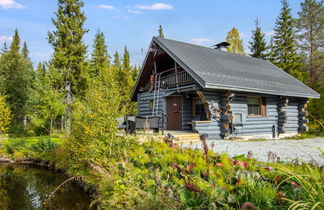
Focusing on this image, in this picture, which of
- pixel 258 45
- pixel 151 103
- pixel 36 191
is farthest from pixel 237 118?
pixel 258 45

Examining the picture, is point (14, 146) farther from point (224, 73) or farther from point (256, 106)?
point (256, 106)

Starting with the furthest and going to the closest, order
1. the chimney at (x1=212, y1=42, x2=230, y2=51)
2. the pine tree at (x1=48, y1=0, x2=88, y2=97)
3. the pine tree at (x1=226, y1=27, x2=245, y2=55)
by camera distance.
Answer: the pine tree at (x1=226, y1=27, x2=245, y2=55) < the pine tree at (x1=48, y1=0, x2=88, y2=97) < the chimney at (x1=212, y1=42, x2=230, y2=51)

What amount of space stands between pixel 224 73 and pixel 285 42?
19130 mm

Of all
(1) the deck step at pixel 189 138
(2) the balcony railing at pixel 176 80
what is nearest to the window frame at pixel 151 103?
(2) the balcony railing at pixel 176 80

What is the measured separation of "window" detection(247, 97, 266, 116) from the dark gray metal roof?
36.4 inches

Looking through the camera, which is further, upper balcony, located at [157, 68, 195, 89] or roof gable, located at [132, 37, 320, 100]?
upper balcony, located at [157, 68, 195, 89]

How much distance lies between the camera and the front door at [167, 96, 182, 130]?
39.6ft

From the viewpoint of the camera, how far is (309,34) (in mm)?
23766

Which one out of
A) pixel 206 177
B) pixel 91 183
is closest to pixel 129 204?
pixel 206 177

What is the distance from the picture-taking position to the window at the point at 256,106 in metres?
11.6

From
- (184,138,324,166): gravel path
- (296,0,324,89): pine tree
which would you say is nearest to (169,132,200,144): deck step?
(184,138,324,166): gravel path

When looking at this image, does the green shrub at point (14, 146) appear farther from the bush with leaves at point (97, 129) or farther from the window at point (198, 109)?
the window at point (198, 109)

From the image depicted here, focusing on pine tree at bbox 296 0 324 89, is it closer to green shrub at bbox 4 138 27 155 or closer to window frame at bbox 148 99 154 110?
window frame at bbox 148 99 154 110

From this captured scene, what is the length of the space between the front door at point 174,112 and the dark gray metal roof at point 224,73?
2.40m
